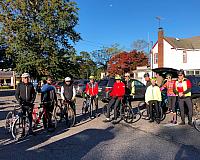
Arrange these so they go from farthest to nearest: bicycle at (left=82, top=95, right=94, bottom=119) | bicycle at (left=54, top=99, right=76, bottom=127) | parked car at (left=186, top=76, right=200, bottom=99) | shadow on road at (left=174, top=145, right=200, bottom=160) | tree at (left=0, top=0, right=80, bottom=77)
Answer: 1. tree at (left=0, top=0, right=80, bottom=77)
2. parked car at (left=186, top=76, right=200, bottom=99)
3. bicycle at (left=82, top=95, right=94, bottom=119)
4. bicycle at (left=54, top=99, right=76, bottom=127)
5. shadow on road at (left=174, top=145, right=200, bottom=160)

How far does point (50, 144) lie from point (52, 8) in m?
23.7

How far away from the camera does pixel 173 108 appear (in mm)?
10242

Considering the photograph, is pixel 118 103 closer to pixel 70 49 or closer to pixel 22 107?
pixel 22 107

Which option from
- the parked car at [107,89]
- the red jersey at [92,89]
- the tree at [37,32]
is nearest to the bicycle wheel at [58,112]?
the red jersey at [92,89]

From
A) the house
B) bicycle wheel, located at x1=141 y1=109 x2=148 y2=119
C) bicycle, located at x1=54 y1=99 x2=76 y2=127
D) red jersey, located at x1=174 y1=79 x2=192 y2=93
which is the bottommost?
bicycle wheel, located at x1=141 y1=109 x2=148 y2=119

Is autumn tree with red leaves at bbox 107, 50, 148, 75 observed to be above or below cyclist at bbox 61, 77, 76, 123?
above

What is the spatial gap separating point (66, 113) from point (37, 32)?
19.8 metres

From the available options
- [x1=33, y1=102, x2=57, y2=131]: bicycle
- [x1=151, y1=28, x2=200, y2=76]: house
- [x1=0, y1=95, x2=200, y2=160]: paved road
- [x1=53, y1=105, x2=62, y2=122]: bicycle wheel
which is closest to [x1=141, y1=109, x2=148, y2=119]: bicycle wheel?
[x1=0, y1=95, x2=200, y2=160]: paved road

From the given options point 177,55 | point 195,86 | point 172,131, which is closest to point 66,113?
point 172,131

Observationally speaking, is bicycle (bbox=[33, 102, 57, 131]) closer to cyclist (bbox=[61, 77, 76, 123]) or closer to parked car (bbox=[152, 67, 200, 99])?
cyclist (bbox=[61, 77, 76, 123])

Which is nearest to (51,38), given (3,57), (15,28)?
(15,28)

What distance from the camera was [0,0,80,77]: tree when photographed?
28.4 m

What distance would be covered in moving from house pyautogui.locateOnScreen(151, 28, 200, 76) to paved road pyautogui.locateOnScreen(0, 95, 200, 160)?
99.2 feet

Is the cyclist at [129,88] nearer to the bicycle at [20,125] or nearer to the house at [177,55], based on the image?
the bicycle at [20,125]
